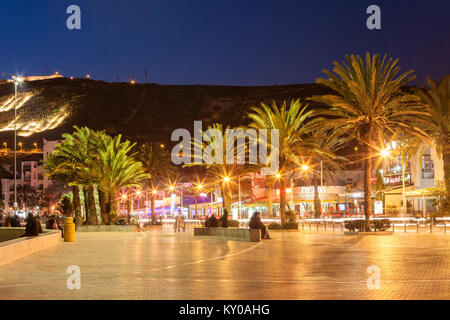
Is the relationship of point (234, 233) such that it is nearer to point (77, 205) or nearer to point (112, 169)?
point (112, 169)

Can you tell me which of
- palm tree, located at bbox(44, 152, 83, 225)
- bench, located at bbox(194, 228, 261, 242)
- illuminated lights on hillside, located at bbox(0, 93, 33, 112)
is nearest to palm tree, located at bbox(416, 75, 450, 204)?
bench, located at bbox(194, 228, 261, 242)

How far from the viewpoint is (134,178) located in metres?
50.0

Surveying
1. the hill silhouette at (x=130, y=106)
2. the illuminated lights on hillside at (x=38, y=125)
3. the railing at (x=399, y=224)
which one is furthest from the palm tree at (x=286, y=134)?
the illuminated lights on hillside at (x=38, y=125)

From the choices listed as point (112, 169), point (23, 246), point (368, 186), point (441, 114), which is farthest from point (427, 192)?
point (23, 246)

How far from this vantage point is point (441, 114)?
37.3 m

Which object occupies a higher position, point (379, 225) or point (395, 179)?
point (395, 179)

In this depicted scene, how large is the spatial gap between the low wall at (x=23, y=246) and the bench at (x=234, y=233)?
28.1 ft

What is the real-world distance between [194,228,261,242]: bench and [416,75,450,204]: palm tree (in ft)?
48.0

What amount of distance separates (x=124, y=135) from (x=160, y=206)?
39.4 meters

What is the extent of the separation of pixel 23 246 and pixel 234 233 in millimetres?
13165

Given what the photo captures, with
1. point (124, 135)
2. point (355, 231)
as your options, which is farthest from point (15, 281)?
point (124, 135)

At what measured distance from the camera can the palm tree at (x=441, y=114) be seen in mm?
37000

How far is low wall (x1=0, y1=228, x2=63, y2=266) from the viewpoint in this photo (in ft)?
53.5
